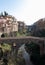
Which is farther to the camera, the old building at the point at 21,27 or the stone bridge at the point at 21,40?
the old building at the point at 21,27

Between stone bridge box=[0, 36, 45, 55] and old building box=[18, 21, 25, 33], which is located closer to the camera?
stone bridge box=[0, 36, 45, 55]

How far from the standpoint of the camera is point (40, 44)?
75.2 ft

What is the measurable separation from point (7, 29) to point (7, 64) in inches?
644

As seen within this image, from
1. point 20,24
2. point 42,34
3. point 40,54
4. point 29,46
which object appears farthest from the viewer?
point 20,24

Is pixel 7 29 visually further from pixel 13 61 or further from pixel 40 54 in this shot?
pixel 13 61

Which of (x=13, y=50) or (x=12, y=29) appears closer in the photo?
(x=13, y=50)

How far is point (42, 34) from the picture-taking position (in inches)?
1143

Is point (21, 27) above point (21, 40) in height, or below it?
below

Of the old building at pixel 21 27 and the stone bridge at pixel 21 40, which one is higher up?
the stone bridge at pixel 21 40

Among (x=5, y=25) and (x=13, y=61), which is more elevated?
(x=5, y=25)

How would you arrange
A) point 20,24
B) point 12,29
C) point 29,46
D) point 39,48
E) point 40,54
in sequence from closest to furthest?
point 40,54 → point 39,48 → point 29,46 → point 12,29 → point 20,24

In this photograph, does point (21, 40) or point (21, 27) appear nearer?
point (21, 40)

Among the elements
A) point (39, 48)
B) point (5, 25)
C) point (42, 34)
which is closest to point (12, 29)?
point (5, 25)

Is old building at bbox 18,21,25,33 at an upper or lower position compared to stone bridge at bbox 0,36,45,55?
lower
